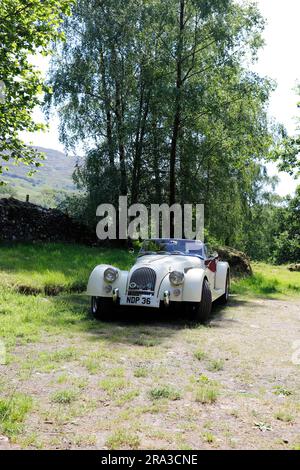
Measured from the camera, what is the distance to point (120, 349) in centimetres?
684

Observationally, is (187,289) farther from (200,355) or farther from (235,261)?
(235,261)

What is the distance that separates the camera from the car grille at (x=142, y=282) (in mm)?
9078

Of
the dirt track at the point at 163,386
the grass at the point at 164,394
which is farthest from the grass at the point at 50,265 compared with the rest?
the grass at the point at 164,394

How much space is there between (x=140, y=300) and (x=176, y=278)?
86 centimetres

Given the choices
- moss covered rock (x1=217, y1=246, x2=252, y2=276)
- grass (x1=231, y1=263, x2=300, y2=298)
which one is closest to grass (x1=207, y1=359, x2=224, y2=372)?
grass (x1=231, y1=263, x2=300, y2=298)

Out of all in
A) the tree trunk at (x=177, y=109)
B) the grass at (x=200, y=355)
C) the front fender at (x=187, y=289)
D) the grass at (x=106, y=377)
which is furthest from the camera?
the tree trunk at (x=177, y=109)

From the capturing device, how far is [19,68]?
1430 cm

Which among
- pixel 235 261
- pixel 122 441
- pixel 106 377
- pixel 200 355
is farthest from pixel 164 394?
pixel 235 261

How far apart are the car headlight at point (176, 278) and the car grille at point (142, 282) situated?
1.29 feet

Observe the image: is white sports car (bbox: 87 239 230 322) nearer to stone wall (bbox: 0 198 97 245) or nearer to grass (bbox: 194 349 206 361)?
grass (bbox: 194 349 206 361)

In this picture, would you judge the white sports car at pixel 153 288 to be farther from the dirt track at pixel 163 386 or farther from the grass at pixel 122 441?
the grass at pixel 122 441

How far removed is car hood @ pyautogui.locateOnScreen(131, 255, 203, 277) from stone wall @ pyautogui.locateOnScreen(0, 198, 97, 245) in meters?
9.73
